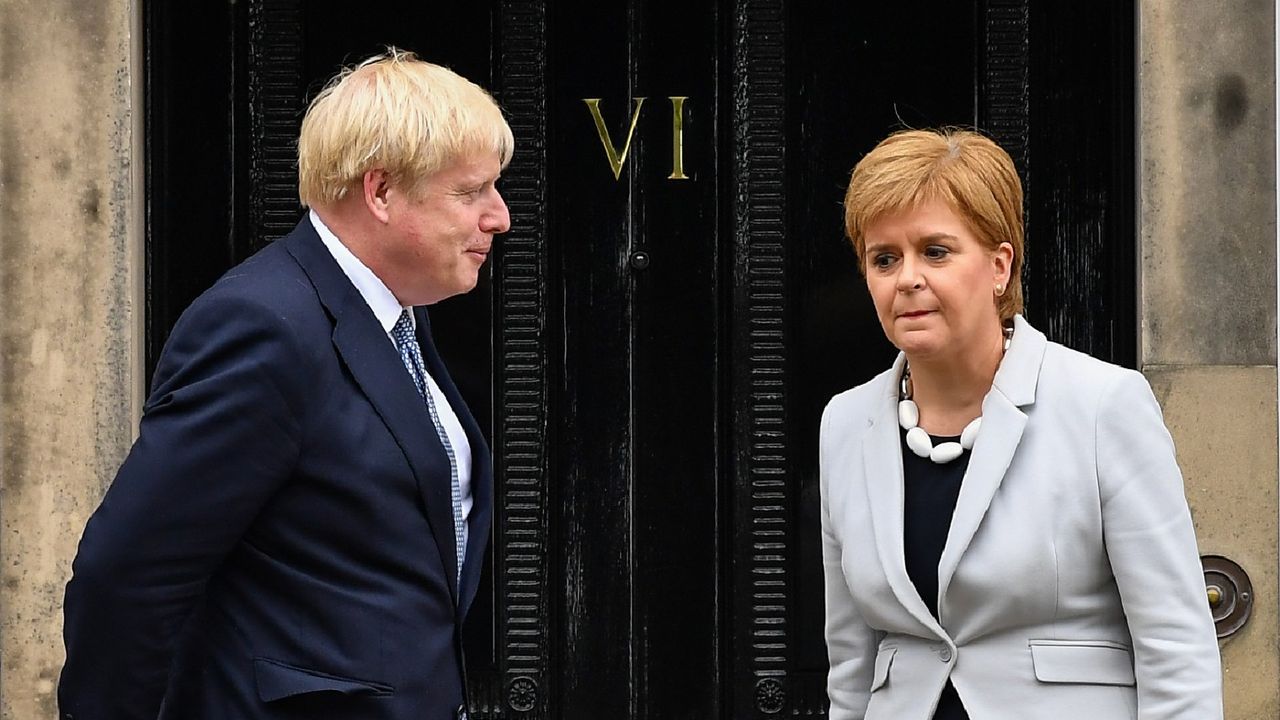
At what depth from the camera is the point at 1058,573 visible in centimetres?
285

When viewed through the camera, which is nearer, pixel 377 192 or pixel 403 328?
pixel 377 192

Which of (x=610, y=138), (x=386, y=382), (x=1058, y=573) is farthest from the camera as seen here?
(x=610, y=138)

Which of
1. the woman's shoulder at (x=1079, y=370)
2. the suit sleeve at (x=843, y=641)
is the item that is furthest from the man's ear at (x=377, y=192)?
the woman's shoulder at (x=1079, y=370)

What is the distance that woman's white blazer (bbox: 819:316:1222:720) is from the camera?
2.80 metres

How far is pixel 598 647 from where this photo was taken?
532 cm

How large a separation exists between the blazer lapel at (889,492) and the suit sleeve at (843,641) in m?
0.12

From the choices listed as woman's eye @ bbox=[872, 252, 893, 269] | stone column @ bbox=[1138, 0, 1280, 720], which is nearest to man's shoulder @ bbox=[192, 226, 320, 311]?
woman's eye @ bbox=[872, 252, 893, 269]

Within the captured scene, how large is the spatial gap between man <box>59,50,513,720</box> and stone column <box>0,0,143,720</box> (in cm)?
234

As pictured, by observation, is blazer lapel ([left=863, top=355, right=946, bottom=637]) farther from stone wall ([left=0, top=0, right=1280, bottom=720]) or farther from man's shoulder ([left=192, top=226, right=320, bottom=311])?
stone wall ([left=0, top=0, right=1280, bottom=720])

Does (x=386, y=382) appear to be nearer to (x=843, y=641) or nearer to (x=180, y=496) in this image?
(x=180, y=496)

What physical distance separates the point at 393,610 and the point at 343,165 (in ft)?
2.23

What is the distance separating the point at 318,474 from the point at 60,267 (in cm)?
267

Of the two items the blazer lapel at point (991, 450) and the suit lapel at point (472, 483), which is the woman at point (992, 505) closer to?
the blazer lapel at point (991, 450)

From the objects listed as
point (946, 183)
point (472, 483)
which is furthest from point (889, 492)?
point (472, 483)
